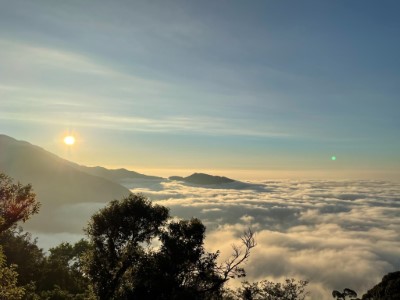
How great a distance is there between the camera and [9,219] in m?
25.2

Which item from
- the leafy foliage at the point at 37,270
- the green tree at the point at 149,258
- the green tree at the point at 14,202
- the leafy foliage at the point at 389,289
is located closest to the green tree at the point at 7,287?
the green tree at the point at 14,202

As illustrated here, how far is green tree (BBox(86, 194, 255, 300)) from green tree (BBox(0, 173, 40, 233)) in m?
11.1

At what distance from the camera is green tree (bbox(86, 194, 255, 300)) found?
3209 centimetres

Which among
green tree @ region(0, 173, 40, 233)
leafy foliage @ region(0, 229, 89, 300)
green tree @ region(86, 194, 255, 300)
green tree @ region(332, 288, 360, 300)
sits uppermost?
green tree @ region(0, 173, 40, 233)

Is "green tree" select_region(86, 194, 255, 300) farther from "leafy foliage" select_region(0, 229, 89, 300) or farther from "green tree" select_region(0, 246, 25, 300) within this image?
"leafy foliage" select_region(0, 229, 89, 300)

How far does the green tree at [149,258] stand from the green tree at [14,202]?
11.1 m

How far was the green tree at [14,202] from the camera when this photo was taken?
25047 mm

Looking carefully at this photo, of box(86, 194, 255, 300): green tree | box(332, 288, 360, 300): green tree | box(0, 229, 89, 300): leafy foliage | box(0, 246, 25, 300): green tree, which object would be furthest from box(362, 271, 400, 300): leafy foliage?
box(0, 246, 25, 300): green tree

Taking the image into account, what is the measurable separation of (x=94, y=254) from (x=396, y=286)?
89.1 meters

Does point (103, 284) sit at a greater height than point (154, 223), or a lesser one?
lesser

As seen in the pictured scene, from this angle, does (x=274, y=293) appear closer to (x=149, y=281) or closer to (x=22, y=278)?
(x=149, y=281)

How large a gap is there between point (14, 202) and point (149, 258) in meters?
14.2

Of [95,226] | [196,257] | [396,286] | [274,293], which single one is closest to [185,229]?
[196,257]

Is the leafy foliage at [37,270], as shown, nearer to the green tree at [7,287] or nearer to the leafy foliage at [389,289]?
the green tree at [7,287]
